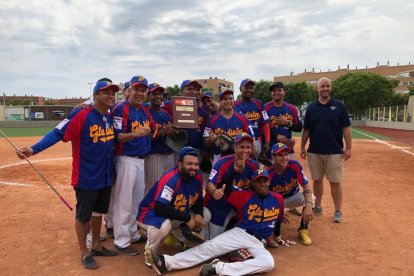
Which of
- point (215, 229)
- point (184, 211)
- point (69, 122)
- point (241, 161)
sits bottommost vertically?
point (215, 229)

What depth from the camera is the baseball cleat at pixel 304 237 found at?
496cm

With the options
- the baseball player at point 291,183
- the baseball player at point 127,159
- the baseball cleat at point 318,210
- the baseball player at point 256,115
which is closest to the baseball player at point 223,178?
the baseball player at point 291,183

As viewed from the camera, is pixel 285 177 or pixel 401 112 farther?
pixel 401 112

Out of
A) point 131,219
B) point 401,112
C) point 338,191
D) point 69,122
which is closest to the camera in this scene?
point 69,122

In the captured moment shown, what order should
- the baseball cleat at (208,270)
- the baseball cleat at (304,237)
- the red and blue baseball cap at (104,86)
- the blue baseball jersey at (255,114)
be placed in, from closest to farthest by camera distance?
the baseball cleat at (208,270), the red and blue baseball cap at (104,86), the baseball cleat at (304,237), the blue baseball jersey at (255,114)

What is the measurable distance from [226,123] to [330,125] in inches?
75.0

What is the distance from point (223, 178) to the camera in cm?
471

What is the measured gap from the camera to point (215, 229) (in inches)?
192

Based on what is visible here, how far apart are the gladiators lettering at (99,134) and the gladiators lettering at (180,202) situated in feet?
3.72

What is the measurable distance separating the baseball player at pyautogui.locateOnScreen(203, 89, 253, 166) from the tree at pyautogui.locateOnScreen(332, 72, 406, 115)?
148 feet

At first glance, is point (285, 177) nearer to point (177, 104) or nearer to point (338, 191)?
point (338, 191)

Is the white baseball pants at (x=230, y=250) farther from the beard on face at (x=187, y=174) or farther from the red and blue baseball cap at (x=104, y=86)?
the red and blue baseball cap at (x=104, y=86)

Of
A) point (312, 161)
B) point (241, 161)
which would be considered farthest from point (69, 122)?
point (312, 161)

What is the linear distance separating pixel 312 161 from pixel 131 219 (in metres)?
3.30
